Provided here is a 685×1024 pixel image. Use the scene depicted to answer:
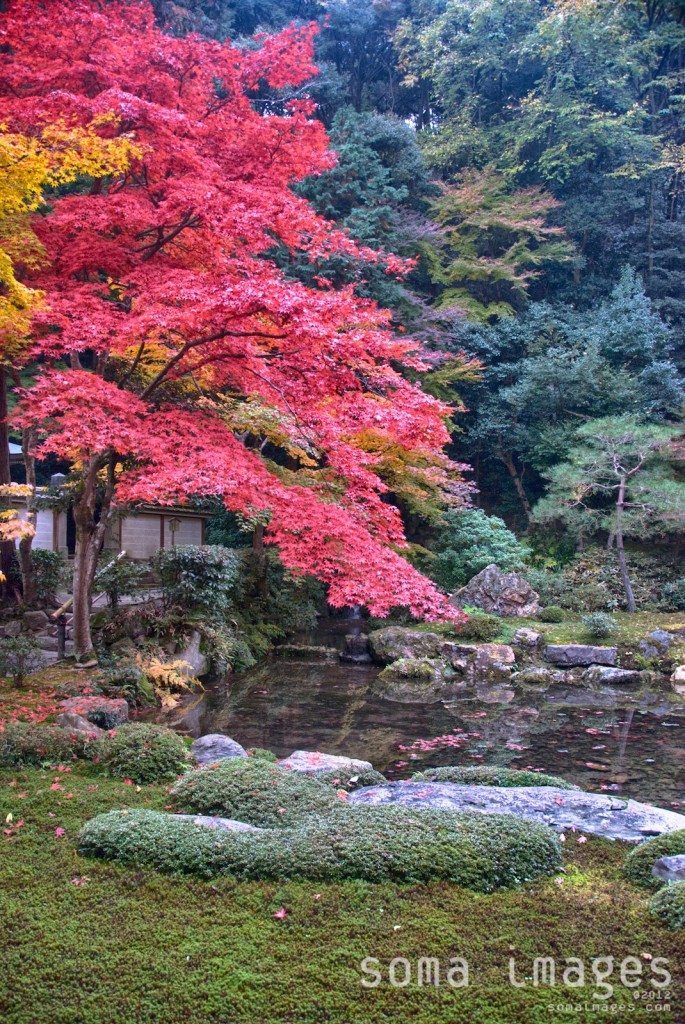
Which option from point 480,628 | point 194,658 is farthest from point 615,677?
point 194,658

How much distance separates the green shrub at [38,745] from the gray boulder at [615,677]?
968 centimetres

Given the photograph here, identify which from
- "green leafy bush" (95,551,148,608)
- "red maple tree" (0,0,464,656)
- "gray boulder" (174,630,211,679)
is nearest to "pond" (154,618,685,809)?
"gray boulder" (174,630,211,679)

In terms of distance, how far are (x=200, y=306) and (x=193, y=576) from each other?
19.9 ft

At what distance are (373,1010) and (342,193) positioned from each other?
21209 mm

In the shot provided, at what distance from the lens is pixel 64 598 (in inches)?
548

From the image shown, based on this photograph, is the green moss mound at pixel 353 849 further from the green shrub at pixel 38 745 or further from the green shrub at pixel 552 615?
the green shrub at pixel 552 615

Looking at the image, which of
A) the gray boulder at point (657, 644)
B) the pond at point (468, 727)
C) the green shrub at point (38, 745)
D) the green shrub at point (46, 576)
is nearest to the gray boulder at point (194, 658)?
the pond at point (468, 727)

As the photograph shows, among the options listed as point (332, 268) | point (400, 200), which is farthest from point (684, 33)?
point (332, 268)

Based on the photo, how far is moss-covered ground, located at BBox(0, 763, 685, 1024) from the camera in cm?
302

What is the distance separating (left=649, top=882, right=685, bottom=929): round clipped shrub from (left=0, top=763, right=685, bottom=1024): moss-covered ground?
6 centimetres

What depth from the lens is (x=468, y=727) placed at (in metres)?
9.88

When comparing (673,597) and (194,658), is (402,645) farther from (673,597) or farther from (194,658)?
(673,597)

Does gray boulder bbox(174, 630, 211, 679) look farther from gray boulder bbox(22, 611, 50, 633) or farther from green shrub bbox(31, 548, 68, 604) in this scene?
green shrub bbox(31, 548, 68, 604)

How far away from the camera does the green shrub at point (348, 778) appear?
612 cm
